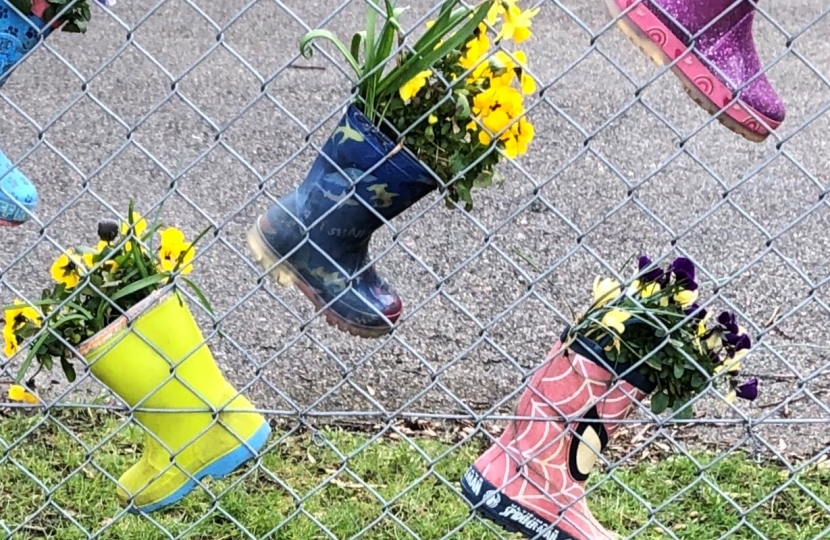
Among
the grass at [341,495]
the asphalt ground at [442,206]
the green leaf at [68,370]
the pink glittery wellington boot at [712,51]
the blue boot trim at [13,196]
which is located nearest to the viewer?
the pink glittery wellington boot at [712,51]

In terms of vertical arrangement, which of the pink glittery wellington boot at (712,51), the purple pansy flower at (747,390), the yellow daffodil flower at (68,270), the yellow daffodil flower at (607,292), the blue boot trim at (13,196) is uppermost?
the pink glittery wellington boot at (712,51)

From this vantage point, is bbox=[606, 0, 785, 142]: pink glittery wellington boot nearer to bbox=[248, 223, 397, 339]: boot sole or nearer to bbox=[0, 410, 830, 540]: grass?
bbox=[248, 223, 397, 339]: boot sole

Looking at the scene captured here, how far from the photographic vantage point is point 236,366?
277cm

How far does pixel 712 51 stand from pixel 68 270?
3.32ft

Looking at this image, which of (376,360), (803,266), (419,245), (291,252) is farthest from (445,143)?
(803,266)

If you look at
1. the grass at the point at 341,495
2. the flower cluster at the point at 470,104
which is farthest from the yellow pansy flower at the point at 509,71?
the grass at the point at 341,495

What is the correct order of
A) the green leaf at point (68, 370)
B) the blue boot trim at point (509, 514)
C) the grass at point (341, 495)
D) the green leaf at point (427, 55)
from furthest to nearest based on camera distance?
the grass at point (341, 495), the blue boot trim at point (509, 514), the green leaf at point (68, 370), the green leaf at point (427, 55)

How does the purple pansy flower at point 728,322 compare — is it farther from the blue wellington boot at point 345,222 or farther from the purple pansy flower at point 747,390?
the blue wellington boot at point 345,222

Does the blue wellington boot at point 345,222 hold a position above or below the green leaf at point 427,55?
below

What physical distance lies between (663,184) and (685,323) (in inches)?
87.4

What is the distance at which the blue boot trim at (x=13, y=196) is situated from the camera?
5.01 feet

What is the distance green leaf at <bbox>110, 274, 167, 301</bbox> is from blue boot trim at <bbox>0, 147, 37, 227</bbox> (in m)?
0.18

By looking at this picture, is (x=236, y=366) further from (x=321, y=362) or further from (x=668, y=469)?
(x=668, y=469)

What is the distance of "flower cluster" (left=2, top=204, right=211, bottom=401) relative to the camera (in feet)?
5.13
